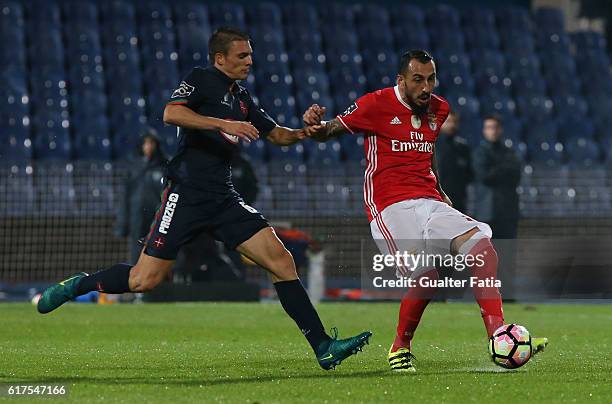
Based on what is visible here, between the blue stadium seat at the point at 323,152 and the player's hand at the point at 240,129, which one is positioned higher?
the blue stadium seat at the point at 323,152

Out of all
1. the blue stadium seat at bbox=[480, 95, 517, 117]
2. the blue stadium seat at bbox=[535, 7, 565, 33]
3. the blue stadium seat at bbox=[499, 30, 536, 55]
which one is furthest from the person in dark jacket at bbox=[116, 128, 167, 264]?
the blue stadium seat at bbox=[535, 7, 565, 33]

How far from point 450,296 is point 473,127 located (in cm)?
594

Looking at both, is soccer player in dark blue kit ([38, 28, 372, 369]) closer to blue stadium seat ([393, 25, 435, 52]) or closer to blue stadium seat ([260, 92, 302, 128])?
blue stadium seat ([260, 92, 302, 128])

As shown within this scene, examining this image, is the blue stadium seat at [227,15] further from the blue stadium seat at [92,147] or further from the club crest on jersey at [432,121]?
the club crest on jersey at [432,121]

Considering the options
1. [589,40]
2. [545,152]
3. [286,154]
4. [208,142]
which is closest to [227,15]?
[286,154]

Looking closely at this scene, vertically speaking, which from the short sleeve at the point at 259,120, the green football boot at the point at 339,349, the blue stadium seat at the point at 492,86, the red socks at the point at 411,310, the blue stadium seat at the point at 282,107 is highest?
the blue stadium seat at the point at 492,86

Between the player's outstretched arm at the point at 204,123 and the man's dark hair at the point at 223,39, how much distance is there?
0.45 m

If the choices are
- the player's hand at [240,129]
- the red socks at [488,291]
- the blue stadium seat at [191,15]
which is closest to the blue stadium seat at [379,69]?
the blue stadium seat at [191,15]

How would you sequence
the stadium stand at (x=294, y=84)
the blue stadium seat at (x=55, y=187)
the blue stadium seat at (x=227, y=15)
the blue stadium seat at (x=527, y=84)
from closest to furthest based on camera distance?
1. the blue stadium seat at (x=55, y=187)
2. the stadium stand at (x=294, y=84)
3. the blue stadium seat at (x=227, y=15)
4. the blue stadium seat at (x=527, y=84)

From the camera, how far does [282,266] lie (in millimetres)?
7137

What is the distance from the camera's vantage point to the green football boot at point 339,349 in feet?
22.5

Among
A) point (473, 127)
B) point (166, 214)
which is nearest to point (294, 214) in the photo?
point (473, 127)

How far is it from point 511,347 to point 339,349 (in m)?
0.92

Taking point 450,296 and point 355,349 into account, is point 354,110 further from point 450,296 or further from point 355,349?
point 450,296
